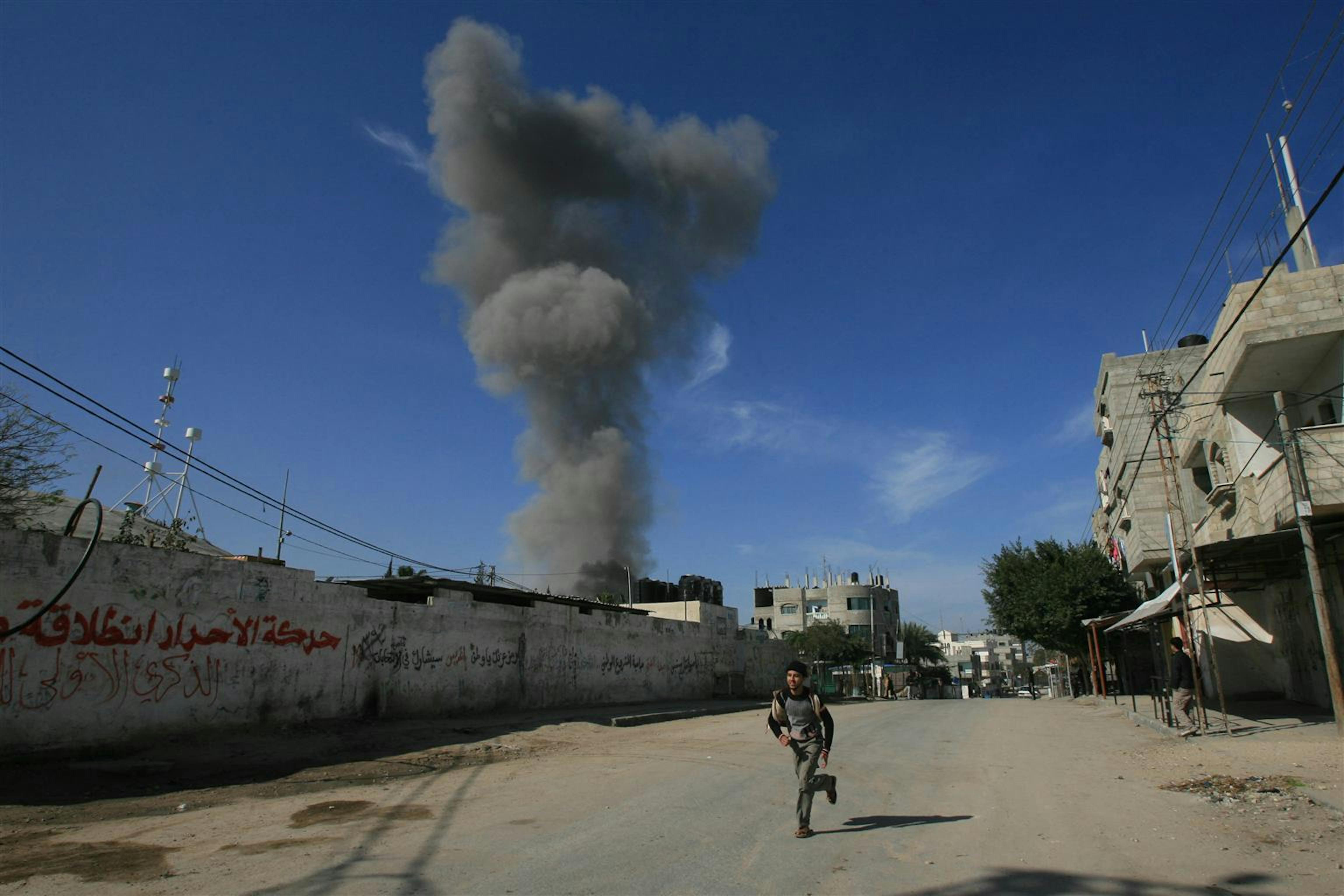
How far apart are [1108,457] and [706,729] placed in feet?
107

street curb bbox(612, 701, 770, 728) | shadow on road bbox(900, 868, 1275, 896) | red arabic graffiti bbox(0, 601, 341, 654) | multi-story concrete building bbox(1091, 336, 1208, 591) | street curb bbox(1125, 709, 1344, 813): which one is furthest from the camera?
multi-story concrete building bbox(1091, 336, 1208, 591)

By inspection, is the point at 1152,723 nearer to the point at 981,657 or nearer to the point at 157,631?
the point at 157,631

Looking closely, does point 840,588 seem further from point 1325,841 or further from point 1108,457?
point 1325,841

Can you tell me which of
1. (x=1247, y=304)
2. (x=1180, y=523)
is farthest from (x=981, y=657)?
(x=1247, y=304)

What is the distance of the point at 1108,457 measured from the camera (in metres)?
39.8

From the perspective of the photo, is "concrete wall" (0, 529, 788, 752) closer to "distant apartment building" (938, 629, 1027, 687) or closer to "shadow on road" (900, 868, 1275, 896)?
"shadow on road" (900, 868, 1275, 896)

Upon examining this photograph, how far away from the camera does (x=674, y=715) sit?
19422mm

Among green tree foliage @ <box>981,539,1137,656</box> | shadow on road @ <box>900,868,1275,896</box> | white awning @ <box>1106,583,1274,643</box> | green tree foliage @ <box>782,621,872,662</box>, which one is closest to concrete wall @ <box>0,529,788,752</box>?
shadow on road @ <box>900,868,1275,896</box>

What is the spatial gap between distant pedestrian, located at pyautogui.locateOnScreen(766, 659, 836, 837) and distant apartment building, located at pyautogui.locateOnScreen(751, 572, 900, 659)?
61.2 metres

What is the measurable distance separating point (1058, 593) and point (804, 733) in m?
27.9

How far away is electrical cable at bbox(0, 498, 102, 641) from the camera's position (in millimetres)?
6455

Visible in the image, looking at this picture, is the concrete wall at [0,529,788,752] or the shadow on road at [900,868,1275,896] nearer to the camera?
the shadow on road at [900,868,1275,896]

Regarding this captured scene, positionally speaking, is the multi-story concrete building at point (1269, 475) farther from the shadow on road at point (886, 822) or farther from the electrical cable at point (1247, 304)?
the shadow on road at point (886, 822)

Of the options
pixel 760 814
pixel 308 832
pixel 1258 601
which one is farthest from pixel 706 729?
pixel 1258 601
